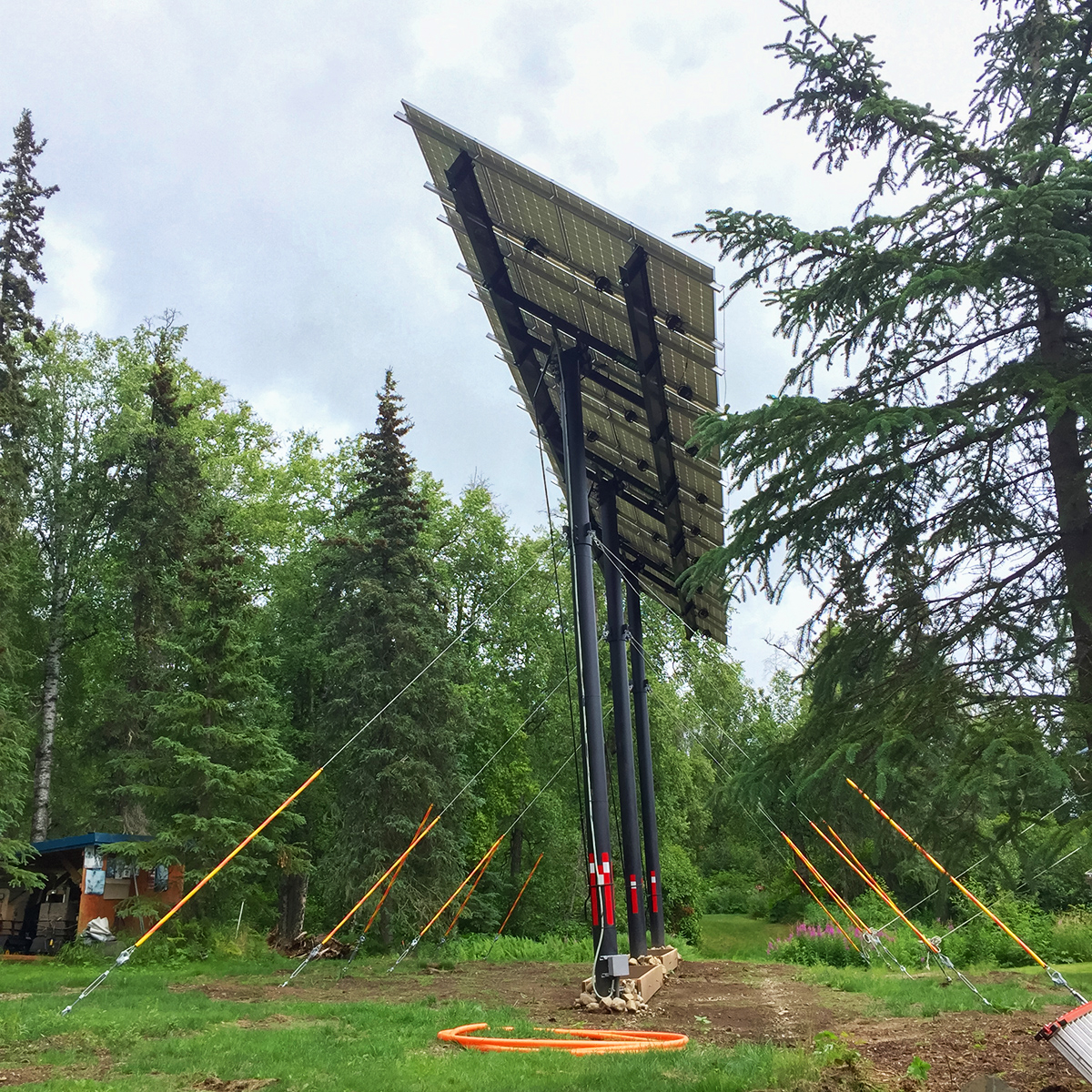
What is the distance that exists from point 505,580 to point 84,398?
14004 millimetres

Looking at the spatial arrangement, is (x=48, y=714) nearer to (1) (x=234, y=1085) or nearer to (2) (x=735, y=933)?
(1) (x=234, y=1085)

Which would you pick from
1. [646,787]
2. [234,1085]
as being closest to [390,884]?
[646,787]

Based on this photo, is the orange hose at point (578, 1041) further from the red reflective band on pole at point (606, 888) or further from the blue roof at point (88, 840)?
the blue roof at point (88, 840)

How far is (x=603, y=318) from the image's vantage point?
12281 mm

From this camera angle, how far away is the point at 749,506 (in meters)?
6.04

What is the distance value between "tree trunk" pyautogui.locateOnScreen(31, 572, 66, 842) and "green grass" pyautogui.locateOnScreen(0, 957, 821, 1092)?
14708mm

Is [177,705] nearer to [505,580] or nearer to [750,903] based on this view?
[505,580]

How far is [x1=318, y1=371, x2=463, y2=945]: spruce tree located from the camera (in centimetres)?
2141

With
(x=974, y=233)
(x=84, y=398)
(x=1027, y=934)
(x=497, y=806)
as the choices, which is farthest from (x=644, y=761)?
(x=84, y=398)

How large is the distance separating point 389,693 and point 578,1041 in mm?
14006

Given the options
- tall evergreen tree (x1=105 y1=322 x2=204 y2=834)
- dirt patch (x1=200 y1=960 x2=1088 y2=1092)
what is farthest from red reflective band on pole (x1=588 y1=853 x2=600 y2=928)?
tall evergreen tree (x1=105 y1=322 x2=204 y2=834)

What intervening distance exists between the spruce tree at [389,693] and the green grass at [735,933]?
34.0ft

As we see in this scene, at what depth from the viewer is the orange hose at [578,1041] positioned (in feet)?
28.8

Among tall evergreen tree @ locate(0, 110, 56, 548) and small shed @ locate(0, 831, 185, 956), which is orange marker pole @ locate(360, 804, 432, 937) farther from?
tall evergreen tree @ locate(0, 110, 56, 548)
